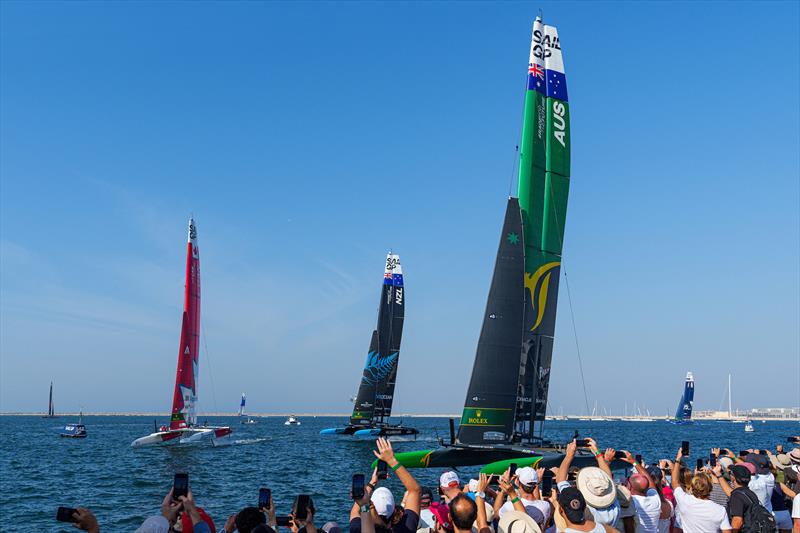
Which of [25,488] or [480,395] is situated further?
[25,488]

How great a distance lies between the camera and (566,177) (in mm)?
31312

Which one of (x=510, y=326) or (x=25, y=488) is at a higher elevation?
(x=510, y=326)

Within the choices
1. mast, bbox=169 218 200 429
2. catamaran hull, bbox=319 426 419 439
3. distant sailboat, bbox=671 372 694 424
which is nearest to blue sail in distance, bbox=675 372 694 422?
distant sailboat, bbox=671 372 694 424

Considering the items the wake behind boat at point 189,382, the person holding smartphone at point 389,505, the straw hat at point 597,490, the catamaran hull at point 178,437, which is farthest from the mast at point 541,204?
the wake behind boat at point 189,382

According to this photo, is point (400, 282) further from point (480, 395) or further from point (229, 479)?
point (480, 395)

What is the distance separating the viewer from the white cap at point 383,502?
19.8 feet

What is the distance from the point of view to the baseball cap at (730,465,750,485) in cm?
859

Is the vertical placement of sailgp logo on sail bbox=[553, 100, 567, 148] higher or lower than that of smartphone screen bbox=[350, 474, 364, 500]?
higher

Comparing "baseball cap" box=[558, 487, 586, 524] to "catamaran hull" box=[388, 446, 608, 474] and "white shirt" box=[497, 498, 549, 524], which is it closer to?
"white shirt" box=[497, 498, 549, 524]

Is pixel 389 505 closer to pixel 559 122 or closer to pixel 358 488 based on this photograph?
pixel 358 488

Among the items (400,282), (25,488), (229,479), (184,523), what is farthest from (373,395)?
(184,523)

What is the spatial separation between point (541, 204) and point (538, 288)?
3.71m

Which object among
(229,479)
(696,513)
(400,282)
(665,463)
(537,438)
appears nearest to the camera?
(696,513)

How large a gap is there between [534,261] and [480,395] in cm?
641
